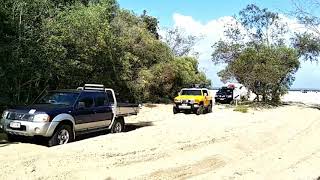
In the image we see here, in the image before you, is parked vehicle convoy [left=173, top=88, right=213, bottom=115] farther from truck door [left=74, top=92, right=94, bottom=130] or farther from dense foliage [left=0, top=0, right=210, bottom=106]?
truck door [left=74, top=92, right=94, bottom=130]

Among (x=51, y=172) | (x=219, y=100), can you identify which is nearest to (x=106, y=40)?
(x=51, y=172)

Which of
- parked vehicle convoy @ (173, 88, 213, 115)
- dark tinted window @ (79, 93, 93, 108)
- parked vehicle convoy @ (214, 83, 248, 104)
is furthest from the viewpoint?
parked vehicle convoy @ (214, 83, 248, 104)

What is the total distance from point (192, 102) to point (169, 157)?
15.6m

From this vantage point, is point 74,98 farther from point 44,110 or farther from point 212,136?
point 212,136

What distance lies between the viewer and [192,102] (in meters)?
28.3

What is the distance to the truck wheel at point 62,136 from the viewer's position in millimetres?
13125

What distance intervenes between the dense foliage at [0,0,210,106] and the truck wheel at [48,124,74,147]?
403cm

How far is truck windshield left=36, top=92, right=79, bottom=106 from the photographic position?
47.2ft

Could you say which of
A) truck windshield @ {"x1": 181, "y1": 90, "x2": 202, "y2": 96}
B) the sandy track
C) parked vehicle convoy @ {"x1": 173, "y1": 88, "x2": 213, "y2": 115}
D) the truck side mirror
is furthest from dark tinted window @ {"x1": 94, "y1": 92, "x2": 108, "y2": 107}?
truck windshield @ {"x1": 181, "y1": 90, "x2": 202, "y2": 96}

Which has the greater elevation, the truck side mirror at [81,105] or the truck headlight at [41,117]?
the truck side mirror at [81,105]

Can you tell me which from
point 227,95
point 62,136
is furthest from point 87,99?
point 227,95

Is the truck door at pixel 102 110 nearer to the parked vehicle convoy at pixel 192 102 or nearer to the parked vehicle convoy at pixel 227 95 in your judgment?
Answer: the parked vehicle convoy at pixel 192 102

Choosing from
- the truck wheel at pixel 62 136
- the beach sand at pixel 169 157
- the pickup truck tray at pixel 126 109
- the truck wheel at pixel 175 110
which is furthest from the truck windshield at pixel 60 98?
the truck wheel at pixel 175 110

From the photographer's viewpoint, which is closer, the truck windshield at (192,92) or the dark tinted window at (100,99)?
the dark tinted window at (100,99)
